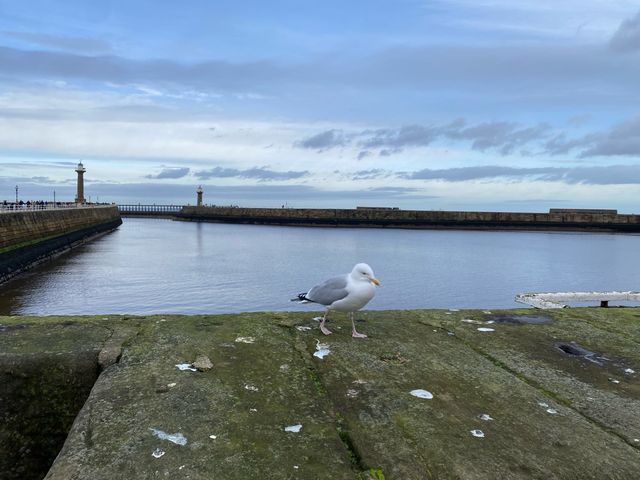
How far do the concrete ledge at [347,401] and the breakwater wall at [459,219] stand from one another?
2649 inches

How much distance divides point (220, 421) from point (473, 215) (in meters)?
73.1

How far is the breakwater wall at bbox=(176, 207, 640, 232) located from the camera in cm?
6631

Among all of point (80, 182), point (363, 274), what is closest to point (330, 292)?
point (363, 274)

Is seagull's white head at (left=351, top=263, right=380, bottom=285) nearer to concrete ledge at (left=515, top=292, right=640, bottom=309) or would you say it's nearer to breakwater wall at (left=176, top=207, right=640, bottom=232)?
concrete ledge at (left=515, top=292, right=640, bottom=309)

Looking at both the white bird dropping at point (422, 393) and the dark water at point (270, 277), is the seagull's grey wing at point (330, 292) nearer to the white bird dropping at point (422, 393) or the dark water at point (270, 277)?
the white bird dropping at point (422, 393)

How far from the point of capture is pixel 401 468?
1823mm

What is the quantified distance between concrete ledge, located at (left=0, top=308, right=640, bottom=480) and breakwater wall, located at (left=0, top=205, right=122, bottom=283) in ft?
61.7

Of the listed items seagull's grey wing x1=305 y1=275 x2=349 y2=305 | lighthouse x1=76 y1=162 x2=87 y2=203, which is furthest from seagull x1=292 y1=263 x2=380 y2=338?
lighthouse x1=76 y1=162 x2=87 y2=203

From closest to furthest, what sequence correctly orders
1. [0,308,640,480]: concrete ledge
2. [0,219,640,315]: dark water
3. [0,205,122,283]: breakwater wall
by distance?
[0,308,640,480]: concrete ledge < [0,219,640,315]: dark water < [0,205,122,283]: breakwater wall

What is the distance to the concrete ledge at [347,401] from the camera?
6.10 feet

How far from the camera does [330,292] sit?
149 inches

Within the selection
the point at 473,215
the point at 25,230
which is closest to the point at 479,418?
the point at 25,230

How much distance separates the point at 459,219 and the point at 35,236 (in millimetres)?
58400

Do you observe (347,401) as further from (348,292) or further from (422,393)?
(348,292)
